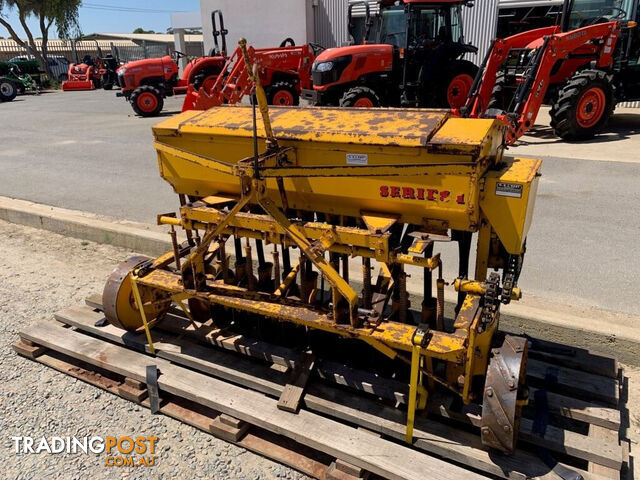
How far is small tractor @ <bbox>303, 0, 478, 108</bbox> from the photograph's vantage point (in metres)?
10.6

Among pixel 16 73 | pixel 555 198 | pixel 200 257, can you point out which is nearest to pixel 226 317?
pixel 200 257

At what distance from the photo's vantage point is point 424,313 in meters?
3.11

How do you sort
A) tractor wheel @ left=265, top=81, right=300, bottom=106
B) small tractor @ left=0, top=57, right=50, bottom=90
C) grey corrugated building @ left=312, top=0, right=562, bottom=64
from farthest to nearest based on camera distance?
small tractor @ left=0, top=57, right=50, bottom=90 → grey corrugated building @ left=312, top=0, right=562, bottom=64 → tractor wheel @ left=265, top=81, right=300, bottom=106

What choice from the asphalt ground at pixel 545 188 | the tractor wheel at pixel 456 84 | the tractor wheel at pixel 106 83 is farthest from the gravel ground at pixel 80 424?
the tractor wheel at pixel 106 83

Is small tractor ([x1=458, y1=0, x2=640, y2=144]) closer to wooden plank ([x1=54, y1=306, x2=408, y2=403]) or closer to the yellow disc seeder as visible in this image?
the yellow disc seeder

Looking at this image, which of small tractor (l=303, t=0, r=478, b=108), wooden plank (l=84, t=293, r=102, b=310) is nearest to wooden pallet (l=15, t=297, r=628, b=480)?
wooden plank (l=84, t=293, r=102, b=310)

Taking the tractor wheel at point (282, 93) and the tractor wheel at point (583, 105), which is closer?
the tractor wheel at point (583, 105)

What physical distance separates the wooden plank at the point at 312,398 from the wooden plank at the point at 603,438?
0.06 m

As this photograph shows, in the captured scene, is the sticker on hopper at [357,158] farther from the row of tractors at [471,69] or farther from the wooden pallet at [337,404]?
the row of tractors at [471,69]

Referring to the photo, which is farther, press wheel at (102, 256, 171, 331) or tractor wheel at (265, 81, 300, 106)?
tractor wheel at (265, 81, 300, 106)

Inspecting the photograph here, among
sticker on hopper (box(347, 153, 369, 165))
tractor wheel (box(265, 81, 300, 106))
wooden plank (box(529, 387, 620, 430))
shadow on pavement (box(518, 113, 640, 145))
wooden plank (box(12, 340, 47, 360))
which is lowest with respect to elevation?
wooden plank (box(12, 340, 47, 360))

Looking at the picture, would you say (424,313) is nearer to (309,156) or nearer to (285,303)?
(285,303)

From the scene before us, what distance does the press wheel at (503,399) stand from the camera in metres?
2.43

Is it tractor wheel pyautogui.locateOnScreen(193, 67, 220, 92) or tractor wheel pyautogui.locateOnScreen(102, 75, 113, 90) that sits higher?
tractor wheel pyautogui.locateOnScreen(193, 67, 220, 92)
